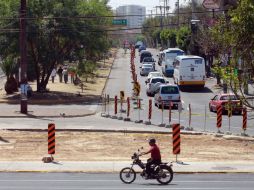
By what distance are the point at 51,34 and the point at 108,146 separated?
81.5 feet

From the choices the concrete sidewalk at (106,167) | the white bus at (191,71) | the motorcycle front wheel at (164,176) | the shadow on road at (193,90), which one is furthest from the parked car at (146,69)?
the motorcycle front wheel at (164,176)

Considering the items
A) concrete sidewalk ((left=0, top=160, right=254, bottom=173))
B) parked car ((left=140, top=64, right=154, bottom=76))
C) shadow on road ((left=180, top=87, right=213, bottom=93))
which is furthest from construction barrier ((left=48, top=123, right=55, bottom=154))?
parked car ((left=140, top=64, right=154, bottom=76))

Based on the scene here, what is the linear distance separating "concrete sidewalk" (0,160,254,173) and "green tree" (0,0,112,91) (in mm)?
29081

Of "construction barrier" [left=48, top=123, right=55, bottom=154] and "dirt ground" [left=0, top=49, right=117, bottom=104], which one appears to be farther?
"dirt ground" [left=0, top=49, right=117, bottom=104]

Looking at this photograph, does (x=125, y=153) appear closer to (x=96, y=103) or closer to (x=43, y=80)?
(x=96, y=103)

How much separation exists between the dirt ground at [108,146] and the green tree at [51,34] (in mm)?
19965

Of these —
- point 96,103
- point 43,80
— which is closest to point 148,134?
point 96,103

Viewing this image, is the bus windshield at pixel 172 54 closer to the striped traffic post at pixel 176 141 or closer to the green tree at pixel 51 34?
the green tree at pixel 51 34

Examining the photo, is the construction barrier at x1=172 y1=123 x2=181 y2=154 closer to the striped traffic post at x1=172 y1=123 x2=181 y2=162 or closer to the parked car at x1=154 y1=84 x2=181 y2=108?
the striped traffic post at x1=172 y1=123 x2=181 y2=162

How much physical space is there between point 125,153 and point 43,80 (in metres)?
30.0

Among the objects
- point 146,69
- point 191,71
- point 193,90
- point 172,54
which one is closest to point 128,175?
point 191,71

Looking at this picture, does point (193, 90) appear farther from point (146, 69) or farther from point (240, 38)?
point (240, 38)

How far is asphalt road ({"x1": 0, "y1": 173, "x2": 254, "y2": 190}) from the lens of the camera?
19953mm

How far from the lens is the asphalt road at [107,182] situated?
786 inches
